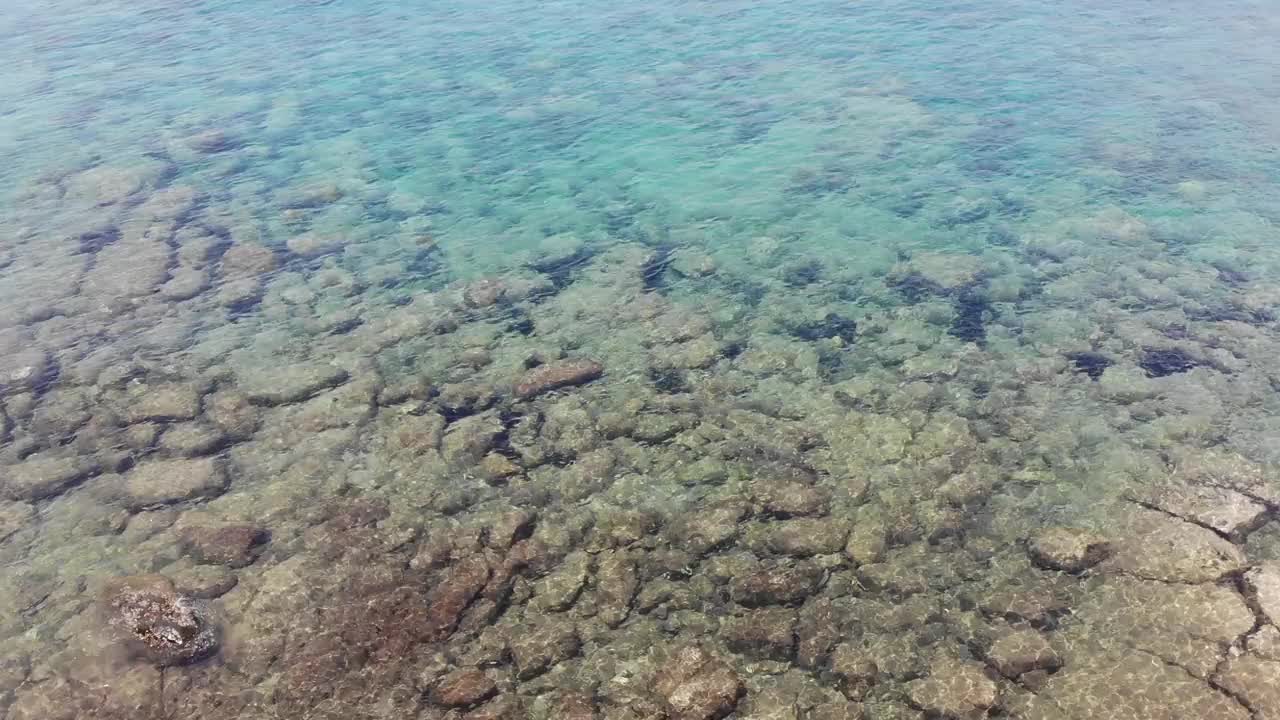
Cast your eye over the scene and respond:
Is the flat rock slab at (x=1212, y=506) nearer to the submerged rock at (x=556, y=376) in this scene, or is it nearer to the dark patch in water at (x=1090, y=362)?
the dark patch in water at (x=1090, y=362)

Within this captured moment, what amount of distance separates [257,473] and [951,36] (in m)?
18.3

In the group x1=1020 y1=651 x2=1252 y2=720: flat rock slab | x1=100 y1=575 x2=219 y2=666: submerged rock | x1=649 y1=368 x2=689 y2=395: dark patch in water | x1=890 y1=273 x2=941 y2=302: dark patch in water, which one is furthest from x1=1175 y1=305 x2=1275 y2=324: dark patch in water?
x1=100 y1=575 x2=219 y2=666: submerged rock

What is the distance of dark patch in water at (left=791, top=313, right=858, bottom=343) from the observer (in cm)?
986

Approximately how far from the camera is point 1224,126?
14.4m

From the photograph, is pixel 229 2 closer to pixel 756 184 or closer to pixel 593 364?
pixel 756 184

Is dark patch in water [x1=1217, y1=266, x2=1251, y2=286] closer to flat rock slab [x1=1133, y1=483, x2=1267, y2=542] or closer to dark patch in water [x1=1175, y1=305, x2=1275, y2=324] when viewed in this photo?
dark patch in water [x1=1175, y1=305, x2=1275, y2=324]

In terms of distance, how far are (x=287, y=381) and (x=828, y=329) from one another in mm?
6398

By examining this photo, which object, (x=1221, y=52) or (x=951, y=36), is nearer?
(x=1221, y=52)

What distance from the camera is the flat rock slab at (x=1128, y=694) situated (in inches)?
220

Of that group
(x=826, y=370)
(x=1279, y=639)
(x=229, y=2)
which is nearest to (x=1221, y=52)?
(x=826, y=370)

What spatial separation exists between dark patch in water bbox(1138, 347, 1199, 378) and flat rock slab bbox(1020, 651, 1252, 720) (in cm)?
406

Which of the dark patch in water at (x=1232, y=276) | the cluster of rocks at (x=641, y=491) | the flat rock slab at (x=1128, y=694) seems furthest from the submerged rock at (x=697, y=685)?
the dark patch in water at (x=1232, y=276)

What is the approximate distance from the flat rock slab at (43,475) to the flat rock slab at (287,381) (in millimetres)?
1694

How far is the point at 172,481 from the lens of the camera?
26.3 ft
